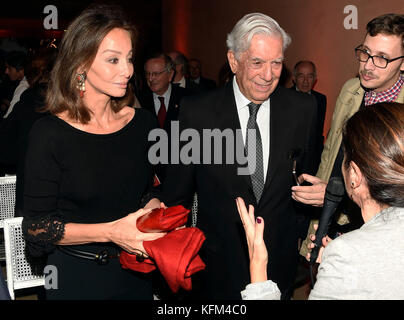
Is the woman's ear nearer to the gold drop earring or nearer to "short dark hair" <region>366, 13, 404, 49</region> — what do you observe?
the gold drop earring

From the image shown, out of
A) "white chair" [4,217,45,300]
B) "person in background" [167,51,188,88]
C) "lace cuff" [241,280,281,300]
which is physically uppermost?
"person in background" [167,51,188,88]

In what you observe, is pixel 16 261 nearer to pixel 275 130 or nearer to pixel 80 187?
pixel 80 187

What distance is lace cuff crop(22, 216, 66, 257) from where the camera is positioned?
1.72m

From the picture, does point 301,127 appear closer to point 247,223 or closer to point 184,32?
point 247,223

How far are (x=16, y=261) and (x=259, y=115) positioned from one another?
153 cm

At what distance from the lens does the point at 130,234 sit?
171 centimetres

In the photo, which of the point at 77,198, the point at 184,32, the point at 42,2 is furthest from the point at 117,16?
the point at 42,2

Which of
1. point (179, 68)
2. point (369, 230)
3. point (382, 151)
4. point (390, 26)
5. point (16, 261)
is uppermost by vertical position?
point (179, 68)

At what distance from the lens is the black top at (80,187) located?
5.66 feet

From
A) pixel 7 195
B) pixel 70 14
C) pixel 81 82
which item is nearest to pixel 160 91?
pixel 7 195

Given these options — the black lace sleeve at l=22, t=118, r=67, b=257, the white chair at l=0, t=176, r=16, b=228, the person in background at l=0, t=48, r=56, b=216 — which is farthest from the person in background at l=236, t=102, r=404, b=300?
the white chair at l=0, t=176, r=16, b=228

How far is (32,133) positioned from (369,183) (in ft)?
4.11

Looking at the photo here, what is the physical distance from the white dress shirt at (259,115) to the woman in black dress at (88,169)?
54 centimetres

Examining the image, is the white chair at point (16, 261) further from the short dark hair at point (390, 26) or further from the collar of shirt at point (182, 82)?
the collar of shirt at point (182, 82)
